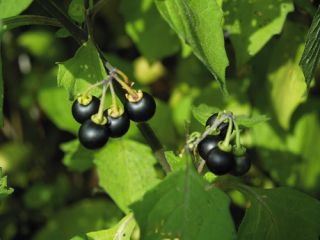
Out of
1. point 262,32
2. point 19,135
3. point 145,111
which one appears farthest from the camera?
point 19,135

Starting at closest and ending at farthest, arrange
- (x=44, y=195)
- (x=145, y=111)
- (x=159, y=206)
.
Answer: (x=159, y=206) < (x=145, y=111) < (x=44, y=195)

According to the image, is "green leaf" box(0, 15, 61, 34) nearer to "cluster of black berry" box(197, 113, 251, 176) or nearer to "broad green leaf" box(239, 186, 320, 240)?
"cluster of black berry" box(197, 113, 251, 176)

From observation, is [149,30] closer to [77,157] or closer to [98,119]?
[77,157]

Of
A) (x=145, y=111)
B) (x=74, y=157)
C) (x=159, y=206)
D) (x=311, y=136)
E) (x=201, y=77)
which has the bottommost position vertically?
(x=311, y=136)

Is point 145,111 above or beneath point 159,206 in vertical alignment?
above

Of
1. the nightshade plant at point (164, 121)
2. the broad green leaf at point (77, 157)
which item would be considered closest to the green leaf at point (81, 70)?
the nightshade plant at point (164, 121)

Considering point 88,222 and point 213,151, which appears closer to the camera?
point 213,151

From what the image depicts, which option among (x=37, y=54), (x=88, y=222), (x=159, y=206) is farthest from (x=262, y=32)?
(x=37, y=54)

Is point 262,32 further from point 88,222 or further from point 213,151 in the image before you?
point 88,222

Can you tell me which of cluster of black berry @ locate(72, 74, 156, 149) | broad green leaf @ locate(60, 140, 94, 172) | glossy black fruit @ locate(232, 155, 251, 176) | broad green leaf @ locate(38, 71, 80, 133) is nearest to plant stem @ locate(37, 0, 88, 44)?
cluster of black berry @ locate(72, 74, 156, 149)

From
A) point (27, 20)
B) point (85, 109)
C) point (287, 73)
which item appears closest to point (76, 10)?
point (27, 20)
